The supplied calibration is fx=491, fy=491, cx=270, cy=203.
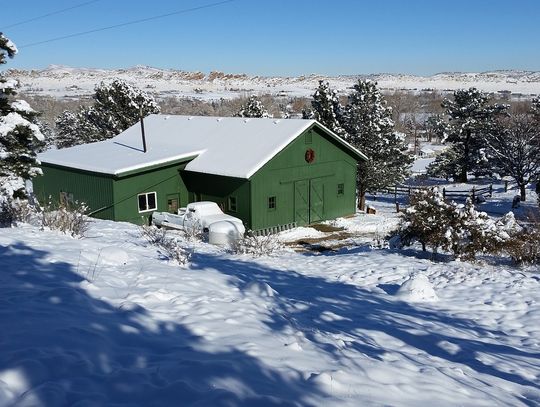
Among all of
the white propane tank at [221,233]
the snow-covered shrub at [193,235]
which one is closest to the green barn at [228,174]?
the white propane tank at [221,233]

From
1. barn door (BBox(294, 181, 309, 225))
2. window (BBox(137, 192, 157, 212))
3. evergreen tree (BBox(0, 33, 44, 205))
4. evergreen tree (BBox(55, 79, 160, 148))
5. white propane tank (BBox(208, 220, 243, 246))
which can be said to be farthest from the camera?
evergreen tree (BBox(55, 79, 160, 148))

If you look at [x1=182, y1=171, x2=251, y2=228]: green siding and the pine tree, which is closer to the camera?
[x1=182, y1=171, x2=251, y2=228]: green siding

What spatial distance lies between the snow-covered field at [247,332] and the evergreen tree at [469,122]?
31246 millimetres

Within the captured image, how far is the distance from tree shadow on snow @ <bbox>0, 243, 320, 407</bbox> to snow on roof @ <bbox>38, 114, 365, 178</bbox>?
52.9ft

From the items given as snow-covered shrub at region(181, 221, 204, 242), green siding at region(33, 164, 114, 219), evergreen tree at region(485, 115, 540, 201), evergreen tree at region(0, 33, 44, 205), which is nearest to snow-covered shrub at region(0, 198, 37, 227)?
evergreen tree at region(0, 33, 44, 205)

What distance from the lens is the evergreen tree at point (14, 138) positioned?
17656 mm

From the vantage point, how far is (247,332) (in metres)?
6.59

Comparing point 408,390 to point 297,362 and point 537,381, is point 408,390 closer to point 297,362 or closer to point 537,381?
point 297,362

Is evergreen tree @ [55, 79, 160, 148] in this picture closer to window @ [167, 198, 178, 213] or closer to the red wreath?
window @ [167, 198, 178, 213]

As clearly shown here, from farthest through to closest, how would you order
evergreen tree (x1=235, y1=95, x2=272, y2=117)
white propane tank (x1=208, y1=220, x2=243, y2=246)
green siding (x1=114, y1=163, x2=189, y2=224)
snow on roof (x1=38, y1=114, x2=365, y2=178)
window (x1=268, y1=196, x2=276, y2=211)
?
1. evergreen tree (x1=235, y1=95, x2=272, y2=117)
2. window (x1=268, y1=196, x2=276, y2=211)
3. snow on roof (x1=38, y1=114, x2=365, y2=178)
4. green siding (x1=114, y1=163, x2=189, y2=224)
5. white propane tank (x1=208, y1=220, x2=243, y2=246)

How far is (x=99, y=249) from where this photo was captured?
10.8 m

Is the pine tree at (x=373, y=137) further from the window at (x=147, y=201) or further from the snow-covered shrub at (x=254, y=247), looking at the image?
the snow-covered shrub at (x=254, y=247)

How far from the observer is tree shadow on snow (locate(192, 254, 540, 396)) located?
718 cm

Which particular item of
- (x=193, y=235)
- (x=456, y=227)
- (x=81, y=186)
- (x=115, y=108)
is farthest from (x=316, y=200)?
(x=115, y=108)
